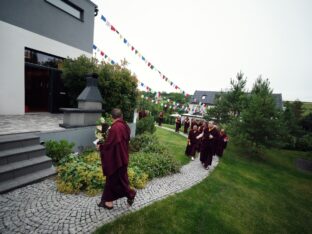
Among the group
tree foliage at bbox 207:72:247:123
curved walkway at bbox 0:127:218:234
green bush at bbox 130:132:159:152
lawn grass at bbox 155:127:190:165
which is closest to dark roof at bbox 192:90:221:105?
tree foliage at bbox 207:72:247:123

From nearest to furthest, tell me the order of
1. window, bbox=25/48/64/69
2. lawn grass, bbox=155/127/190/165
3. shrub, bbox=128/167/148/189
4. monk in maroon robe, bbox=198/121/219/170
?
shrub, bbox=128/167/148/189 → monk in maroon robe, bbox=198/121/219/170 → lawn grass, bbox=155/127/190/165 → window, bbox=25/48/64/69

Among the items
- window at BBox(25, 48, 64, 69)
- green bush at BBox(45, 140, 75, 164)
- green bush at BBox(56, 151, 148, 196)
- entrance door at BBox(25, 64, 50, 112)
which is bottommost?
green bush at BBox(56, 151, 148, 196)

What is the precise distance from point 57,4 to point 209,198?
13037mm

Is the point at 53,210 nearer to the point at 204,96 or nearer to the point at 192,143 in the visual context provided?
the point at 192,143

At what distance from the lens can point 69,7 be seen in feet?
36.9

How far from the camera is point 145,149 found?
27.0ft

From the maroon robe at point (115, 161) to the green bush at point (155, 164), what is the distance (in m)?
2.15

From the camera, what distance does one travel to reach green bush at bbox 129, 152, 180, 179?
618 cm

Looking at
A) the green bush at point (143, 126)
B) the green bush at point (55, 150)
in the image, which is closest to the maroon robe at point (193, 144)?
the green bush at point (143, 126)

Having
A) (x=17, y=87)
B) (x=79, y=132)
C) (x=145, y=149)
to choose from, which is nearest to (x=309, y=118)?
(x=145, y=149)

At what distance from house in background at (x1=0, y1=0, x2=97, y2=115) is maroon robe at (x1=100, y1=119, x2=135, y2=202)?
7.97 meters

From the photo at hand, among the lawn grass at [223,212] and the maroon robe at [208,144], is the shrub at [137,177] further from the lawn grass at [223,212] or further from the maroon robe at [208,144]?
the maroon robe at [208,144]

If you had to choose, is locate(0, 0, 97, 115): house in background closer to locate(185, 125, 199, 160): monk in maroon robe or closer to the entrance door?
the entrance door

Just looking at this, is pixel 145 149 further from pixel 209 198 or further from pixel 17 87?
pixel 17 87
